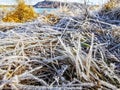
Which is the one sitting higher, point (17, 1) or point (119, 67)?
point (119, 67)

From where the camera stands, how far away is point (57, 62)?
139cm

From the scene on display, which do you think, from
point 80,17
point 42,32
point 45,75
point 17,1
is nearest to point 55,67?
point 45,75

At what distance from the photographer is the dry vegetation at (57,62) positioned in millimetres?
1229

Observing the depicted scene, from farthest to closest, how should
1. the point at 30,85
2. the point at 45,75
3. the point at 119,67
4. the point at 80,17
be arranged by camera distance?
the point at 80,17
the point at 119,67
the point at 45,75
the point at 30,85

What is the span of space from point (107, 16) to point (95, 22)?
385mm

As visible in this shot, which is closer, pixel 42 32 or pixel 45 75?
pixel 45 75

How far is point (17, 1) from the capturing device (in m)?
5.71

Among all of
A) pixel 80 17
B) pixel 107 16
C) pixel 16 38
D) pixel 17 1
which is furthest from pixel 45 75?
pixel 17 1

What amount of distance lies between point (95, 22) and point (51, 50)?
0.65 metres

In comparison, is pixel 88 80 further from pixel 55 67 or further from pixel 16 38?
pixel 16 38

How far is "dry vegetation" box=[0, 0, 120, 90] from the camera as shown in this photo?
1.23 meters

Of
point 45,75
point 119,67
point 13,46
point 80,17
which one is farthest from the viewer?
point 80,17

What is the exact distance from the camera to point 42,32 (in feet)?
6.07

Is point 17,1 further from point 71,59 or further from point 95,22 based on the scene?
point 71,59
